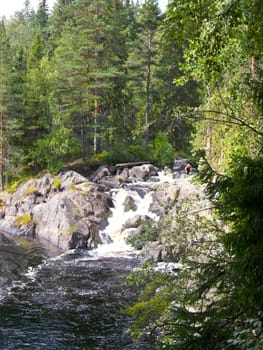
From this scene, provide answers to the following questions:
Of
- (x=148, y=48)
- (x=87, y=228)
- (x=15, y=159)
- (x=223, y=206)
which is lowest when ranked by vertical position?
(x=87, y=228)

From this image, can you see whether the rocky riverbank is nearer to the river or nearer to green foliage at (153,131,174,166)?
the river

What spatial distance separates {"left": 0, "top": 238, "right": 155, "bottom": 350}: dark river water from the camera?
11703 mm

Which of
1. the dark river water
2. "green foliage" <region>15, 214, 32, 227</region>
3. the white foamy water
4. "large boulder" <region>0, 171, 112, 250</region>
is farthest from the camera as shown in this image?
"green foliage" <region>15, 214, 32, 227</region>

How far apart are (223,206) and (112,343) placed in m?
7.80

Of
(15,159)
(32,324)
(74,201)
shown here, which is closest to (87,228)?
(74,201)

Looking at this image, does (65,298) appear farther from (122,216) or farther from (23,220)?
(23,220)

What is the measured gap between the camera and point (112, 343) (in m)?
11.5

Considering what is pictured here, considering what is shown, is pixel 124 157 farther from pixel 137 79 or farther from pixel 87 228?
pixel 87 228

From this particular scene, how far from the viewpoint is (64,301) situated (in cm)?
1474

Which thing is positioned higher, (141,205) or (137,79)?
(137,79)

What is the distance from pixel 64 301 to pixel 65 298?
305 millimetres

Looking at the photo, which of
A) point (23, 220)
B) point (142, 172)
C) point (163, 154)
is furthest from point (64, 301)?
point (163, 154)

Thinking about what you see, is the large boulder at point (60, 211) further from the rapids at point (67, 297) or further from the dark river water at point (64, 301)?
the dark river water at point (64, 301)

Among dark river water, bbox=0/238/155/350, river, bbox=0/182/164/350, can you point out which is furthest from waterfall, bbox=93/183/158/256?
dark river water, bbox=0/238/155/350
